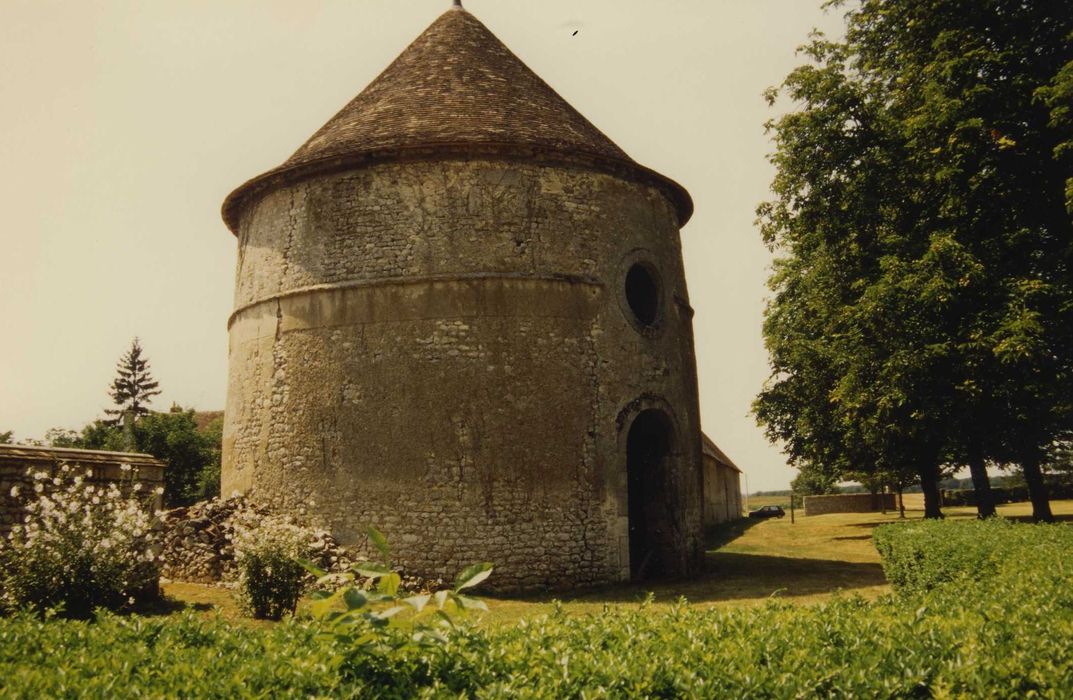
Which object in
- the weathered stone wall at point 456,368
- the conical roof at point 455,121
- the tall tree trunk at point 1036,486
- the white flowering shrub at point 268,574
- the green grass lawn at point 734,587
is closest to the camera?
the white flowering shrub at point 268,574

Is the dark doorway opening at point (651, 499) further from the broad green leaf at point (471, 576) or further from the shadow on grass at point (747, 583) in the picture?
the broad green leaf at point (471, 576)

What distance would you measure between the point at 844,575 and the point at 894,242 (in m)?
6.18

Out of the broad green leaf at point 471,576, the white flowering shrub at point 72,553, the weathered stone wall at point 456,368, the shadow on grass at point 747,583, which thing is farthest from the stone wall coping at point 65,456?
the broad green leaf at point 471,576

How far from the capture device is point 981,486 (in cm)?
1650

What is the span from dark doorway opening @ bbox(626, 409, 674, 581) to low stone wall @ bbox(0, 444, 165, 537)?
26.5ft

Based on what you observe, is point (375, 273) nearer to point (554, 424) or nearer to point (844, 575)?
point (554, 424)

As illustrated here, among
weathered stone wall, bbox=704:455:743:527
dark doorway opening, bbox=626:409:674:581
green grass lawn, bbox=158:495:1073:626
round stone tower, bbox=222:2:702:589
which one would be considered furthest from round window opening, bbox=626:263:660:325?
weathered stone wall, bbox=704:455:743:527

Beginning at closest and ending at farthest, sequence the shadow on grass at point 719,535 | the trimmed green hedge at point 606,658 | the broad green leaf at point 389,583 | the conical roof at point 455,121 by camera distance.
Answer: the broad green leaf at point 389,583, the trimmed green hedge at point 606,658, the conical roof at point 455,121, the shadow on grass at point 719,535

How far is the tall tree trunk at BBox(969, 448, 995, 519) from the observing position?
15820mm

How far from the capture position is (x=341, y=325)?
12148 mm

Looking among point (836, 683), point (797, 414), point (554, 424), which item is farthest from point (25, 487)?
point (797, 414)

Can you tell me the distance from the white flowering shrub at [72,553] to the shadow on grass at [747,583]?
514 cm

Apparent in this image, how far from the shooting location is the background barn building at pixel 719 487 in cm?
3312

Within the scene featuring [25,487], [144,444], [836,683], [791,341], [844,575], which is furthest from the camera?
[144,444]
